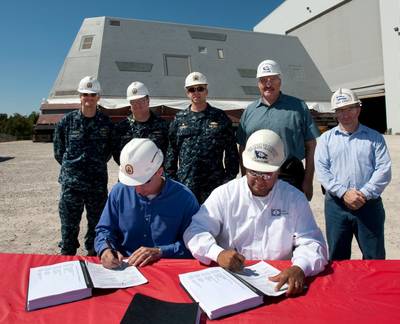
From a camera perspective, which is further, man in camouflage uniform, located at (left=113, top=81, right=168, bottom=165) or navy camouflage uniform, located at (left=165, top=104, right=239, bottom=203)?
man in camouflage uniform, located at (left=113, top=81, right=168, bottom=165)

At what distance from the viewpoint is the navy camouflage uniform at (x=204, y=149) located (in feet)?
11.2

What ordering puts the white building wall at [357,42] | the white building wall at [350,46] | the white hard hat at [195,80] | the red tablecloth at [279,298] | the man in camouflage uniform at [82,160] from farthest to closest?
1. the white building wall at [350,46]
2. the white building wall at [357,42]
3. the man in camouflage uniform at [82,160]
4. the white hard hat at [195,80]
5. the red tablecloth at [279,298]

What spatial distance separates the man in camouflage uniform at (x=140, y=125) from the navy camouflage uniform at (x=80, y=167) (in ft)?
0.35

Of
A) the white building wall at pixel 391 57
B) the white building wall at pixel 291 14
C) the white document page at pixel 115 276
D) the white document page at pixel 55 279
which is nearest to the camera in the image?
the white document page at pixel 55 279

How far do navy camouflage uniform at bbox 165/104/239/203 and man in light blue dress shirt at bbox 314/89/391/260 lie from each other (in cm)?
90

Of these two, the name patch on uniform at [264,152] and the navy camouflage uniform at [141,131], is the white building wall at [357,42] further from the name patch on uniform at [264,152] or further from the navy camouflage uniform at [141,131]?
the name patch on uniform at [264,152]

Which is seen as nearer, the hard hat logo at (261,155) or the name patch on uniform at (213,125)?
the hard hat logo at (261,155)

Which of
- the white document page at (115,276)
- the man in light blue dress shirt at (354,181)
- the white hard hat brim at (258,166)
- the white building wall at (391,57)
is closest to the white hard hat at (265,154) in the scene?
the white hard hat brim at (258,166)

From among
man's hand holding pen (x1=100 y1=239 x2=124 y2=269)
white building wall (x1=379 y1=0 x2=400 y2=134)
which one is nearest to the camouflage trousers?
man's hand holding pen (x1=100 y1=239 x2=124 y2=269)

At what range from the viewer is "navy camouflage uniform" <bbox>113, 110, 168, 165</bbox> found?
360cm

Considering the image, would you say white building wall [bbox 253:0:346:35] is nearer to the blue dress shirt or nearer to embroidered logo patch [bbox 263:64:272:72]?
embroidered logo patch [bbox 263:64:272:72]

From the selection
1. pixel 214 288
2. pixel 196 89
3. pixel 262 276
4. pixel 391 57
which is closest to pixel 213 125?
pixel 196 89

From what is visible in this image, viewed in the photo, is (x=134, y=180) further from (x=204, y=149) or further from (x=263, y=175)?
(x=204, y=149)

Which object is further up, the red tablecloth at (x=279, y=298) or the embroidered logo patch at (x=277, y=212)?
the embroidered logo patch at (x=277, y=212)
